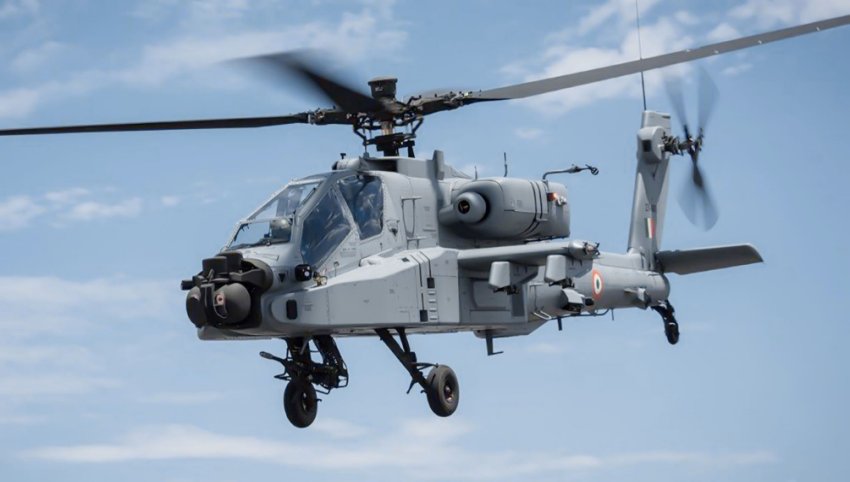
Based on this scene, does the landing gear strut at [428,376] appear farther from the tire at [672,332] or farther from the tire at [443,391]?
the tire at [672,332]

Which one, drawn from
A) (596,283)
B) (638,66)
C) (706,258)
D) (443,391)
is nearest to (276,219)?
(443,391)

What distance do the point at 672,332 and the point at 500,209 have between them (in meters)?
5.15

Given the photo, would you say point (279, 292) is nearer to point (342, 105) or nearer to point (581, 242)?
point (342, 105)

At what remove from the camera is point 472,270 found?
18.6 m

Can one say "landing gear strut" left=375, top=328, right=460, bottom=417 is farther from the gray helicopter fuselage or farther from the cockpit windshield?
the cockpit windshield

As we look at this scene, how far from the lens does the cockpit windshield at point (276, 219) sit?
1702 cm

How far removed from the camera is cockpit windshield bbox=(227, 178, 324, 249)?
1702 centimetres

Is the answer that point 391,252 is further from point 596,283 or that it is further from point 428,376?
point 596,283

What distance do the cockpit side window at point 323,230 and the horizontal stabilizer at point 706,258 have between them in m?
7.13

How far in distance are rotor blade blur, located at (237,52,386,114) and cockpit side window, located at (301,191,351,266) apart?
1.24m

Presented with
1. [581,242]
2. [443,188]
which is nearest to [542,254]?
[581,242]

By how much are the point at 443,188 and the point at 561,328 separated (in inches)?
117

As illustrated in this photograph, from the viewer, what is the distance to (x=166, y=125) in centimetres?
1859

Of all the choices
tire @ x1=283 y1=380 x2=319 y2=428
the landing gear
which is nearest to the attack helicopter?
tire @ x1=283 y1=380 x2=319 y2=428
